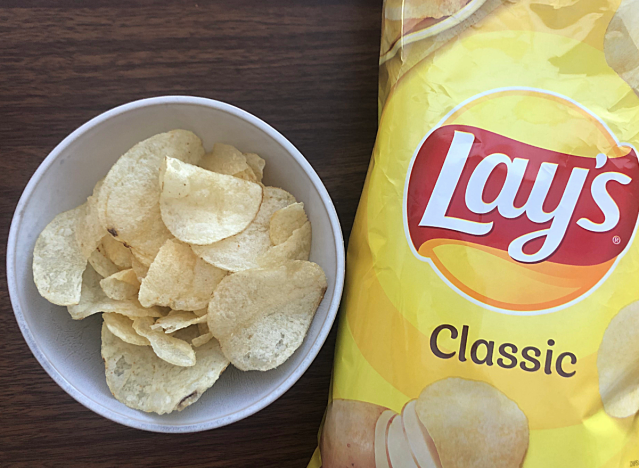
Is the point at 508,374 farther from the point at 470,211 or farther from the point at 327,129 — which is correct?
the point at 327,129

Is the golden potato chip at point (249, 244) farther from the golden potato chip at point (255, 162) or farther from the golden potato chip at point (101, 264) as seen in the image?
the golden potato chip at point (101, 264)

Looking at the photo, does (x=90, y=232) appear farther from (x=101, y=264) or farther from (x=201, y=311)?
(x=201, y=311)

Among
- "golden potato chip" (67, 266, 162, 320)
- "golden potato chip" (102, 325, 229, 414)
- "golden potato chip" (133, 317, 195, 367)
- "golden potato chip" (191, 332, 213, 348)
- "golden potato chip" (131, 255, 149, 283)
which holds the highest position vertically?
"golden potato chip" (131, 255, 149, 283)

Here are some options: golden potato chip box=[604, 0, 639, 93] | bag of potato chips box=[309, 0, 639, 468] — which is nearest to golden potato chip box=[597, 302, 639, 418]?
bag of potato chips box=[309, 0, 639, 468]

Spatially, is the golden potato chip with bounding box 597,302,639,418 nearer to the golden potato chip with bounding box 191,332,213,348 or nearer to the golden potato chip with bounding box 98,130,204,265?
the golden potato chip with bounding box 191,332,213,348

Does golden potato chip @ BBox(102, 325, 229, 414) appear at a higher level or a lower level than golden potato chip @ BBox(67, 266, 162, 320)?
lower

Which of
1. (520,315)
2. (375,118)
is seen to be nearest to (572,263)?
(520,315)
